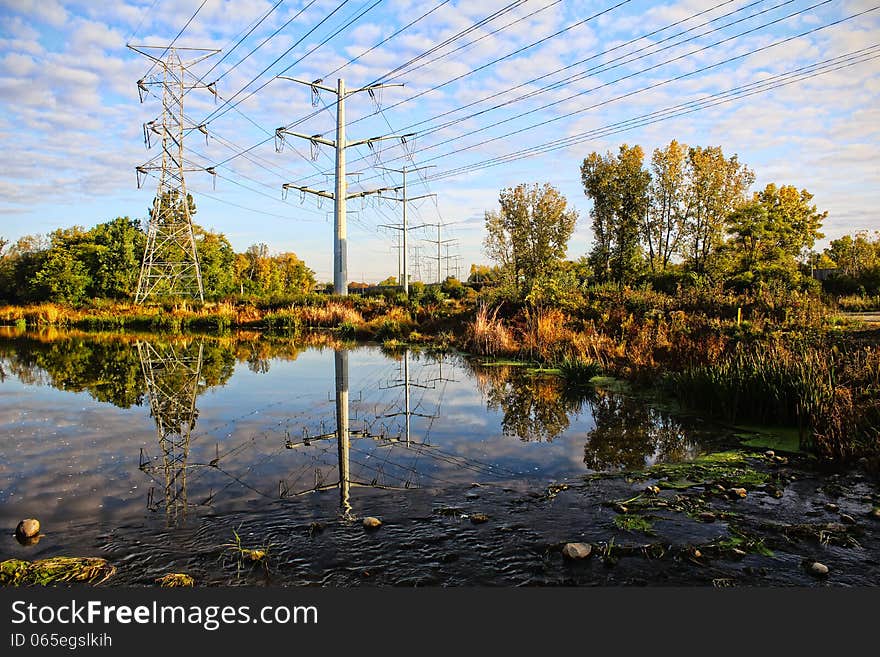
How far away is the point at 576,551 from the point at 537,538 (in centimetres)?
36

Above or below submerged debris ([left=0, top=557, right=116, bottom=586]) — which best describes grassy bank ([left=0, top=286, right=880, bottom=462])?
above

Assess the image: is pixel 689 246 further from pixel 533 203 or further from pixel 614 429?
pixel 614 429

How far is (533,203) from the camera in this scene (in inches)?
1668

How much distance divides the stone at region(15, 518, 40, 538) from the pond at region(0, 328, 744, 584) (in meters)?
0.07

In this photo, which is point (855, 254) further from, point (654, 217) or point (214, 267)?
point (214, 267)

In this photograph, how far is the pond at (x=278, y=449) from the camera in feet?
12.5

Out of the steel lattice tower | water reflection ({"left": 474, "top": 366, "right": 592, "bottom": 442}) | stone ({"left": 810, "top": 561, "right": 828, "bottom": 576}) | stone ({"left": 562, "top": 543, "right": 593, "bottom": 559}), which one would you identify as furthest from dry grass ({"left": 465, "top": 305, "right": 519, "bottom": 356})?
stone ({"left": 810, "top": 561, "right": 828, "bottom": 576})

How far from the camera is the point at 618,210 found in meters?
37.2

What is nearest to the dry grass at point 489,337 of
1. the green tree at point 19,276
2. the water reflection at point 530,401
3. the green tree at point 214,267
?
the water reflection at point 530,401

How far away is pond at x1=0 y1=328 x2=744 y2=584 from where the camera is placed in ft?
12.5

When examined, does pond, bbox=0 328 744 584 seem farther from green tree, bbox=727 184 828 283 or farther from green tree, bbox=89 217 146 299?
green tree, bbox=89 217 146 299

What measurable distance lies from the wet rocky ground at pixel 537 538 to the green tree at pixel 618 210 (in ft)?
107

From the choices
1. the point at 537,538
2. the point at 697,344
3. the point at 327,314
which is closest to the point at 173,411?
the point at 537,538

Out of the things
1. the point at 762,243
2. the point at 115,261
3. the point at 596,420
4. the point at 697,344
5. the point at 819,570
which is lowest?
the point at 819,570
